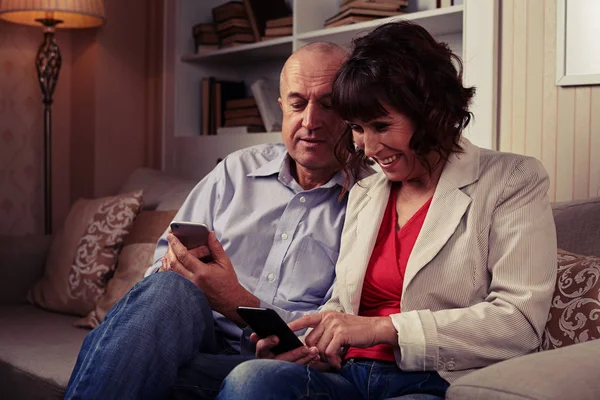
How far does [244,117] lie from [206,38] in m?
0.44

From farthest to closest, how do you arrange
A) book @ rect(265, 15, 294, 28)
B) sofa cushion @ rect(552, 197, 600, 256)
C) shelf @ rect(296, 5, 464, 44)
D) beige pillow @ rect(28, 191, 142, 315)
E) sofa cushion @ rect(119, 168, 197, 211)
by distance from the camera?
1. book @ rect(265, 15, 294, 28)
2. sofa cushion @ rect(119, 168, 197, 211)
3. beige pillow @ rect(28, 191, 142, 315)
4. shelf @ rect(296, 5, 464, 44)
5. sofa cushion @ rect(552, 197, 600, 256)

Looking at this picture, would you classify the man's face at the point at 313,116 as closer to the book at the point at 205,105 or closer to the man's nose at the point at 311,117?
the man's nose at the point at 311,117

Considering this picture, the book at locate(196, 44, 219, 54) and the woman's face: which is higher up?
the book at locate(196, 44, 219, 54)

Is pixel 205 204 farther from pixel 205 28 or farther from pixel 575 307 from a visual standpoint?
pixel 205 28

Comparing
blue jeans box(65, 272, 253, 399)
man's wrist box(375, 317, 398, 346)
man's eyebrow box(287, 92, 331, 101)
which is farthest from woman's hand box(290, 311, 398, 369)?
man's eyebrow box(287, 92, 331, 101)

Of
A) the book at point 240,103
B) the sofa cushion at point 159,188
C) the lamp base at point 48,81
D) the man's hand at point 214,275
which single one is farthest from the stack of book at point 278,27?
the man's hand at point 214,275

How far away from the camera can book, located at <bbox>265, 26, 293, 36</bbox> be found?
10.1ft

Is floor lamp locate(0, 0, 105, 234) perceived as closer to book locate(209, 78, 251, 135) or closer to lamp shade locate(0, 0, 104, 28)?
lamp shade locate(0, 0, 104, 28)

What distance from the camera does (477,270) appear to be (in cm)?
149

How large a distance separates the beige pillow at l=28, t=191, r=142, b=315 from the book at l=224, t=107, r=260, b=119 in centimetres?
67

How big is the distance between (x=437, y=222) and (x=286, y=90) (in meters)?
0.67

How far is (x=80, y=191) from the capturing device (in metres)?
3.71

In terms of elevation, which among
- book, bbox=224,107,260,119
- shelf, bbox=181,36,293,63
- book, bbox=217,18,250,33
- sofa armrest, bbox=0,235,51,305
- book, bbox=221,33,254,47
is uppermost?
book, bbox=217,18,250,33

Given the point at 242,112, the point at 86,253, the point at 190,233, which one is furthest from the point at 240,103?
the point at 190,233
